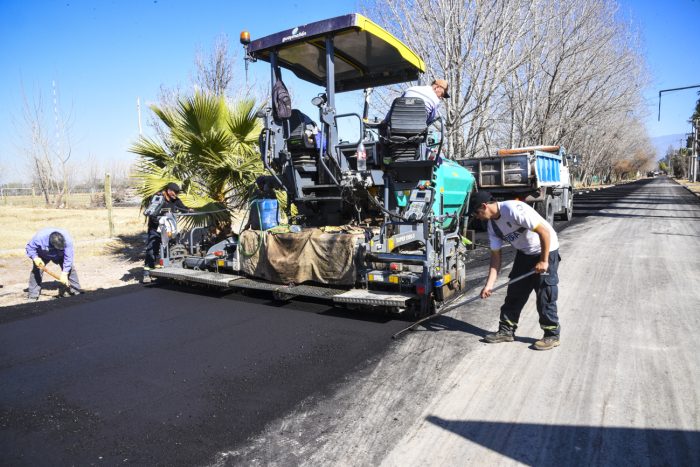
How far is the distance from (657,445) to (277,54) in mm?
5703

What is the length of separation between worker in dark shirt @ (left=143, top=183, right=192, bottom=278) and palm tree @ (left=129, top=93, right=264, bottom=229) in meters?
0.39

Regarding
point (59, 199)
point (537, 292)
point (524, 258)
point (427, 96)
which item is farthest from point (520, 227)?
point (59, 199)

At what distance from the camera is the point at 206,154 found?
8.23 m

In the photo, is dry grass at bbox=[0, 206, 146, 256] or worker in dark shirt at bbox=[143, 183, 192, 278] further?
dry grass at bbox=[0, 206, 146, 256]

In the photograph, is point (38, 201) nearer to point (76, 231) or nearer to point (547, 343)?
point (76, 231)

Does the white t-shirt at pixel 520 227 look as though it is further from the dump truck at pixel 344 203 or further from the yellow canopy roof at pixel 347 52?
the yellow canopy roof at pixel 347 52

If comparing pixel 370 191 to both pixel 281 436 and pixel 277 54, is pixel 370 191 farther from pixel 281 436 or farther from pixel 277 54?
pixel 281 436

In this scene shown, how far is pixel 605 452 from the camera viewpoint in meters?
2.66

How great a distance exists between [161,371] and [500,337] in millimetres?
3042

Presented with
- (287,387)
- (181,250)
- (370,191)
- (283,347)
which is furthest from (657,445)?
(181,250)

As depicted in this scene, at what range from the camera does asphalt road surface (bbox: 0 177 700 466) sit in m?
2.78

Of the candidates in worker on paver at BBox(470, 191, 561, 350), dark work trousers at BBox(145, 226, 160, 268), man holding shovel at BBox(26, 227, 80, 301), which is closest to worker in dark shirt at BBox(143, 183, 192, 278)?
dark work trousers at BBox(145, 226, 160, 268)

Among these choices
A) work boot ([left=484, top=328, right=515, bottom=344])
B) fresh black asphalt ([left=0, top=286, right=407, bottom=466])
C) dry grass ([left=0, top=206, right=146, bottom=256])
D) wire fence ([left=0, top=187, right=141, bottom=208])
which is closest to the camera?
fresh black asphalt ([left=0, top=286, right=407, bottom=466])

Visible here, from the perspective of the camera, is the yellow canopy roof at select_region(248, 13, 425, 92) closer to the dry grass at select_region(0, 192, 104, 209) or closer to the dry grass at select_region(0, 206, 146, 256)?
the dry grass at select_region(0, 206, 146, 256)
